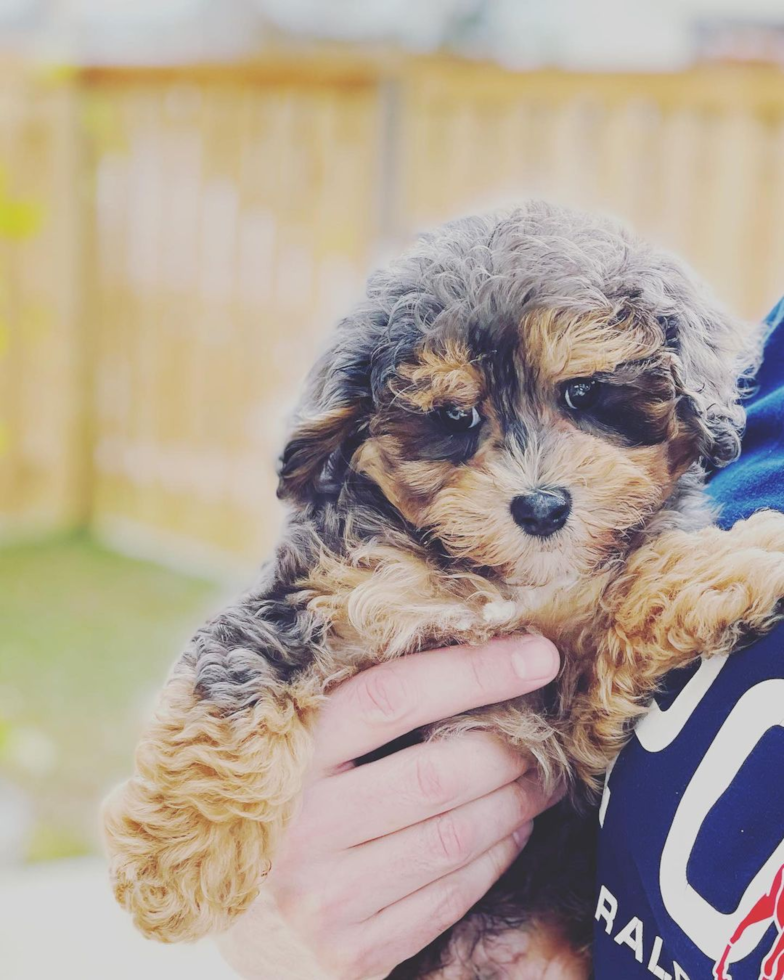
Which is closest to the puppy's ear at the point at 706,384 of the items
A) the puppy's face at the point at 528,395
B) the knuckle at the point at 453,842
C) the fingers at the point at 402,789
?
the puppy's face at the point at 528,395

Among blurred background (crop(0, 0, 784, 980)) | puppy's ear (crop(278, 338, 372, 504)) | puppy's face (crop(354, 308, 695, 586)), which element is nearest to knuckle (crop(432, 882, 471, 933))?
puppy's face (crop(354, 308, 695, 586))

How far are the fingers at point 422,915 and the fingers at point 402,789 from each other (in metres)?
0.11

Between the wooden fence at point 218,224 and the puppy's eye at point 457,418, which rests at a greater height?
the puppy's eye at point 457,418

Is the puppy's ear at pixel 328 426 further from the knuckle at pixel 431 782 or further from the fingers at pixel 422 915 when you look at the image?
the fingers at pixel 422 915

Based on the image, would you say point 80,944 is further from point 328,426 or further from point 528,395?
point 528,395

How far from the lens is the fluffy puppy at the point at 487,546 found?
5.69 ft

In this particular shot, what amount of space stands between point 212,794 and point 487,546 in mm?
589

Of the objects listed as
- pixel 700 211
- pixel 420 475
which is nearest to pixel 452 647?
pixel 420 475

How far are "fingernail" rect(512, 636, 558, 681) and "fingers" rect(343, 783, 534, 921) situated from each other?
23cm

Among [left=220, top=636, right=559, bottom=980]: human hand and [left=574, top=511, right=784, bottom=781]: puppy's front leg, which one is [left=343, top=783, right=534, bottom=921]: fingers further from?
[left=574, top=511, right=784, bottom=781]: puppy's front leg

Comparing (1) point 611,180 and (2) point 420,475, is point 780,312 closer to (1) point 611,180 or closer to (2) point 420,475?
(2) point 420,475

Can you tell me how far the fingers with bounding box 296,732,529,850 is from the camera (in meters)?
1.79

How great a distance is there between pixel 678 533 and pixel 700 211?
15.1 feet

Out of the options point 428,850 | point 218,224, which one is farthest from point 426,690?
point 218,224
